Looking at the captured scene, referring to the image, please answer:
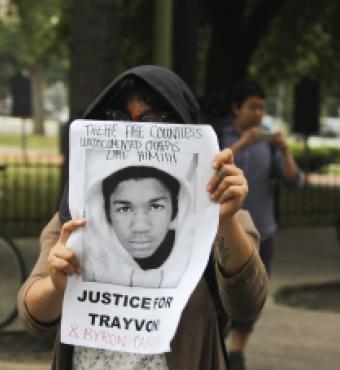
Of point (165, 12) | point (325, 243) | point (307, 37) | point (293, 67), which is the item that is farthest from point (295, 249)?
point (293, 67)

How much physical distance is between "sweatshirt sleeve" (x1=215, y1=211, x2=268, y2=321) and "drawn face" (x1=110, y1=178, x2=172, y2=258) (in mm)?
168

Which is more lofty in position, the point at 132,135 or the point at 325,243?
the point at 132,135

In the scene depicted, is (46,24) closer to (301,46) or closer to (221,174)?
(301,46)

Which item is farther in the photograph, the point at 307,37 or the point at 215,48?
the point at 307,37

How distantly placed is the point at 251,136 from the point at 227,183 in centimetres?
360

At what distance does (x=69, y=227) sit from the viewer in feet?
7.15

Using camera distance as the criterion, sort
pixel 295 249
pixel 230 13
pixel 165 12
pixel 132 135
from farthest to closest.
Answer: pixel 230 13
pixel 295 249
pixel 165 12
pixel 132 135

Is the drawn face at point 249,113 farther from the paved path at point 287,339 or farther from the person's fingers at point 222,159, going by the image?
the person's fingers at point 222,159

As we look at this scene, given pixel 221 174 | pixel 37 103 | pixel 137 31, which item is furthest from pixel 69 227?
pixel 37 103

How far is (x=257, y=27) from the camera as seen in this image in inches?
656

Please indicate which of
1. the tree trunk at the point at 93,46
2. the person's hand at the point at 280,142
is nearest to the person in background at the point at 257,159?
the person's hand at the point at 280,142

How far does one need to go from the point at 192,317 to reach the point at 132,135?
439 millimetres

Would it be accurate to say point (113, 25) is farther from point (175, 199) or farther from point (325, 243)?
point (325, 243)

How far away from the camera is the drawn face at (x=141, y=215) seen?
2.22 meters
